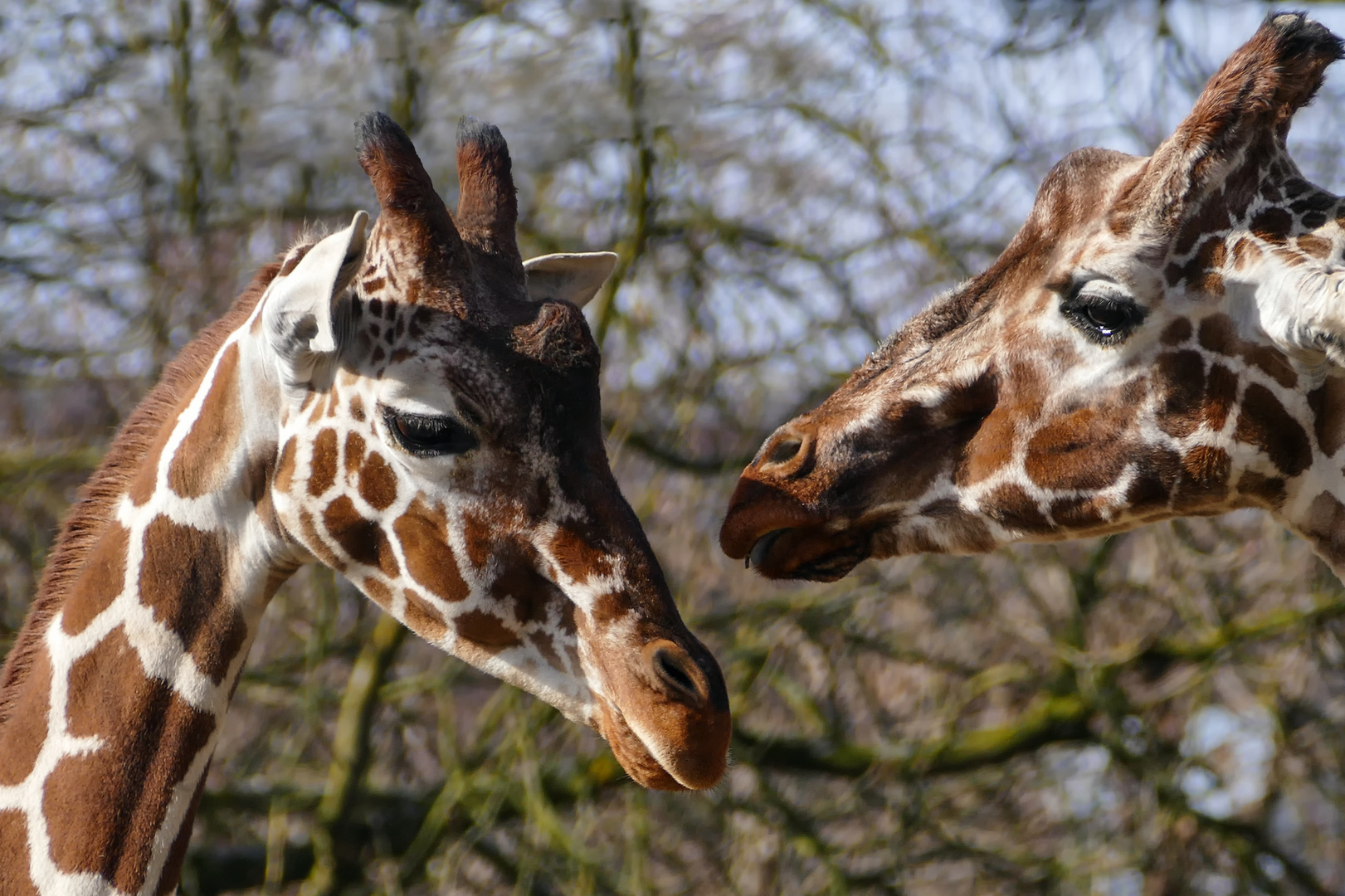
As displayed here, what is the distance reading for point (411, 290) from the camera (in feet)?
10.6

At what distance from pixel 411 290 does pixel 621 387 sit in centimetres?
510

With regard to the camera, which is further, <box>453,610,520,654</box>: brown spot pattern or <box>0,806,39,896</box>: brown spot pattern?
<box>453,610,520,654</box>: brown spot pattern

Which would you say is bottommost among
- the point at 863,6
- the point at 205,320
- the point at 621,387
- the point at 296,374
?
the point at 621,387

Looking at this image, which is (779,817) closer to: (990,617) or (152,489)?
(990,617)

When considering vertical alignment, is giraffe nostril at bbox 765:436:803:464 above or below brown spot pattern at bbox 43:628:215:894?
above

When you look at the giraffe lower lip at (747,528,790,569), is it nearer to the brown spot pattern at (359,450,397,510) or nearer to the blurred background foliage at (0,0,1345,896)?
the brown spot pattern at (359,450,397,510)

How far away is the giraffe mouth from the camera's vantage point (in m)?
3.54

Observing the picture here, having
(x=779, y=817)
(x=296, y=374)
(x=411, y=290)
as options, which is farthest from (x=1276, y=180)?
(x=779, y=817)

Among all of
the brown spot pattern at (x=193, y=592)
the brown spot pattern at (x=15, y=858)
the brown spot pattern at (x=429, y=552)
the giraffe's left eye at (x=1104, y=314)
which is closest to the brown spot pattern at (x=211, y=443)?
the brown spot pattern at (x=193, y=592)

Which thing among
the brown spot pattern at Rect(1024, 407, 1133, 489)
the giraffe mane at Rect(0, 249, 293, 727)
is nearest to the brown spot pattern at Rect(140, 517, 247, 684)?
the giraffe mane at Rect(0, 249, 293, 727)

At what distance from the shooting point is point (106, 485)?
3369mm

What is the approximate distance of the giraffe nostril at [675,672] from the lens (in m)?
2.93

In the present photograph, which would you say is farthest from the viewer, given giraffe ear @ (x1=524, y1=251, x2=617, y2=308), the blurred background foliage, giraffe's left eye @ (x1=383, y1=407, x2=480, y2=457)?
the blurred background foliage

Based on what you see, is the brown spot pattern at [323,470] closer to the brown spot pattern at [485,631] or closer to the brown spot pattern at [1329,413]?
the brown spot pattern at [485,631]
